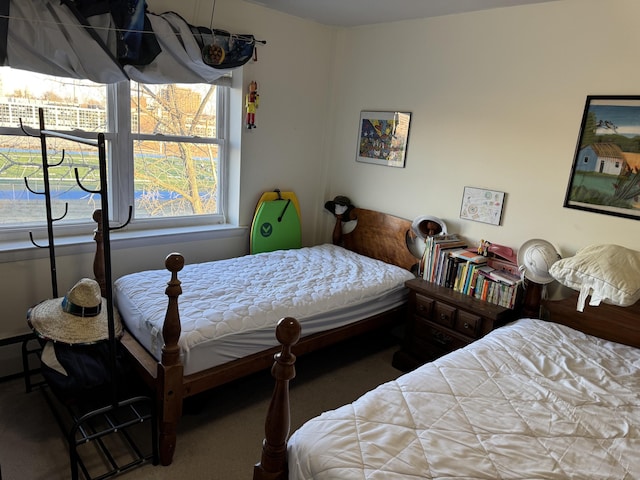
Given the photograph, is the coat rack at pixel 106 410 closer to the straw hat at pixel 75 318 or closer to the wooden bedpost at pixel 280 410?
the straw hat at pixel 75 318

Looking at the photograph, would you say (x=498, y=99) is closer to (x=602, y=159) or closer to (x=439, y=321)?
(x=602, y=159)

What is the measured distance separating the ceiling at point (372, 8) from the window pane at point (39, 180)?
162 cm

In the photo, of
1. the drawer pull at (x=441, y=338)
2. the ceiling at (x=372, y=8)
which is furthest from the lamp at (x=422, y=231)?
the ceiling at (x=372, y=8)

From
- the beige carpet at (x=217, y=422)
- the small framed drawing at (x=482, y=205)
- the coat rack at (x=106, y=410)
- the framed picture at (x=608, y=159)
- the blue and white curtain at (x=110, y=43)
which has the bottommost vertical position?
the beige carpet at (x=217, y=422)

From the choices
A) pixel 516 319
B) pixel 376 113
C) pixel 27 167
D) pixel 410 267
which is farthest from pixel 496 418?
pixel 27 167

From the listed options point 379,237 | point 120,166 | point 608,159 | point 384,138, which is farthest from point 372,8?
point 120,166

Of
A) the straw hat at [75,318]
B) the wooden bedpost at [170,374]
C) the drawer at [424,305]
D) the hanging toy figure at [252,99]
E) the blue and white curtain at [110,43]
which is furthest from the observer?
the hanging toy figure at [252,99]

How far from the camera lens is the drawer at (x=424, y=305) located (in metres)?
2.81

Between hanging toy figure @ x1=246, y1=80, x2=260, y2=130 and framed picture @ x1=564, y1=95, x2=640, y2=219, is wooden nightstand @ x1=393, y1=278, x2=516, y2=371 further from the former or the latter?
hanging toy figure @ x1=246, y1=80, x2=260, y2=130

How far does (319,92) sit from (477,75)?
4.47ft

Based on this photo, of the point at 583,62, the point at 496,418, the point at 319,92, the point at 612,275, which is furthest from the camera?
the point at 319,92

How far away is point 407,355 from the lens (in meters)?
2.98

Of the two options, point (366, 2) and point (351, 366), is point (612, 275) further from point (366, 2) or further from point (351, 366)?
point (366, 2)


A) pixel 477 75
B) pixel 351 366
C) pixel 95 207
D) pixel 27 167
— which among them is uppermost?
pixel 477 75
